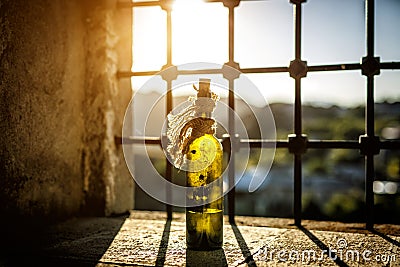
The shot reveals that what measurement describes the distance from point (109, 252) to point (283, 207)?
330 inches

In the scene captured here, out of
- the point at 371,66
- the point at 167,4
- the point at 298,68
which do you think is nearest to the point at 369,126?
the point at 371,66

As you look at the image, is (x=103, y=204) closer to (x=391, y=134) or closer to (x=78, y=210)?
(x=78, y=210)

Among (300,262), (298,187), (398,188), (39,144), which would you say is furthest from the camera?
(398,188)

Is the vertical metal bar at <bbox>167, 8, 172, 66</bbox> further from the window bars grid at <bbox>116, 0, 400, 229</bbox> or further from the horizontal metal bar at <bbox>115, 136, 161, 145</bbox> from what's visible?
the horizontal metal bar at <bbox>115, 136, 161, 145</bbox>

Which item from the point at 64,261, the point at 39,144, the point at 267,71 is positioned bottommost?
the point at 64,261

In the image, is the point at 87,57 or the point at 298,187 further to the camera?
the point at 87,57

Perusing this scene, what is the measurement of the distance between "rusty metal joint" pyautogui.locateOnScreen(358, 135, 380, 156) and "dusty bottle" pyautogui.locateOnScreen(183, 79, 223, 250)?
0.58 meters

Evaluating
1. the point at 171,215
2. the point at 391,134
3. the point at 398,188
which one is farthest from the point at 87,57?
the point at 391,134

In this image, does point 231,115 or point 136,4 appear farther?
point 136,4

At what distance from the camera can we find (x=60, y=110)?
1644 millimetres

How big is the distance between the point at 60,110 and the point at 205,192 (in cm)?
68

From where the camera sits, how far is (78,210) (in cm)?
179

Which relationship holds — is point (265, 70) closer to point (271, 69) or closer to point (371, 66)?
point (271, 69)

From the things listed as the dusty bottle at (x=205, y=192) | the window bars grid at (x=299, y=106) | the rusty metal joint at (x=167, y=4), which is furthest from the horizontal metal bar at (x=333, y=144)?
the rusty metal joint at (x=167, y=4)
